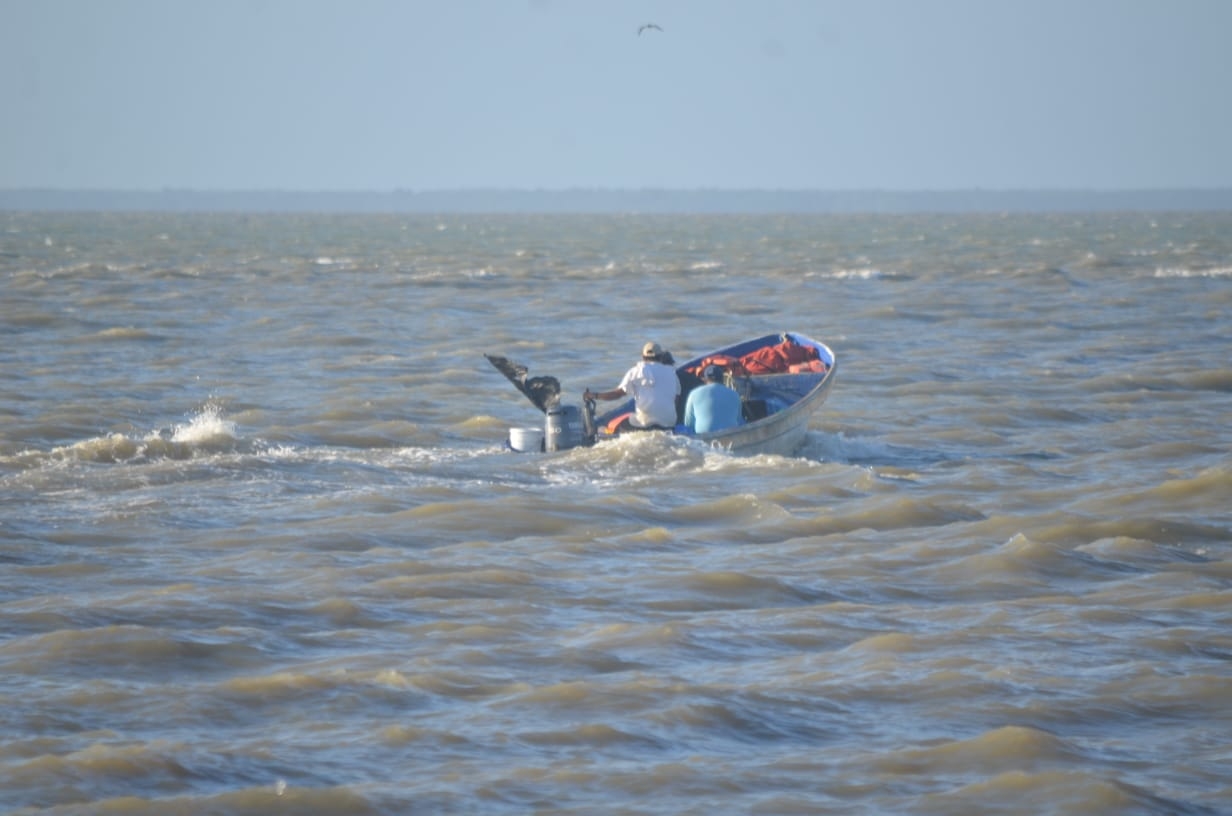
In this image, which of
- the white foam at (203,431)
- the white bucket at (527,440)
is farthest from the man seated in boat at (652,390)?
the white foam at (203,431)

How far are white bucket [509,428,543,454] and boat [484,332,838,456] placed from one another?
1 centimetres

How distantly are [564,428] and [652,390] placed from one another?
1.12 meters

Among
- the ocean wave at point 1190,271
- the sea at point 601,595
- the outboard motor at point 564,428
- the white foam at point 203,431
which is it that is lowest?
the sea at point 601,595

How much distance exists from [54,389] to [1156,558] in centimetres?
1670

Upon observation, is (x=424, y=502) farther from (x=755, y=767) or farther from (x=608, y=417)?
(x=755, y=767)

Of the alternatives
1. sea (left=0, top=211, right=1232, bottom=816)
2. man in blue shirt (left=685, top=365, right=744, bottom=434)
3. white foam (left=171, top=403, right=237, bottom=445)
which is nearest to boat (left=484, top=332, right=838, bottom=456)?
man in blue shirt (left=685, top=365, right=744, bottom=434)

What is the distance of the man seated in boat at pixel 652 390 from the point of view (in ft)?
56.9

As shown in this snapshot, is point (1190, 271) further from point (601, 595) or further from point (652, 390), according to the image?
point (601, 595)

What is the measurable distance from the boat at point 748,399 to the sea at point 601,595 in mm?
264

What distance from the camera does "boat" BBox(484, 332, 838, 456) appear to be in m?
17.6

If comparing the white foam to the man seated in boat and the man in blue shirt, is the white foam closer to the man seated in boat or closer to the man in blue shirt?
the man seated in boat

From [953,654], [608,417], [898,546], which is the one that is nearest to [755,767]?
[953,654]

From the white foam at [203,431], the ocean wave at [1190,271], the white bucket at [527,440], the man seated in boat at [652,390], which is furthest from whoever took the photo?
the ocean wave at [1190,271]

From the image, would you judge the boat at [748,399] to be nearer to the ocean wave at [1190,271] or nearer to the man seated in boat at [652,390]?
the man seated in boat at [652,390]
